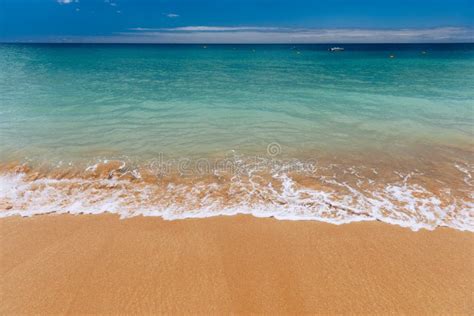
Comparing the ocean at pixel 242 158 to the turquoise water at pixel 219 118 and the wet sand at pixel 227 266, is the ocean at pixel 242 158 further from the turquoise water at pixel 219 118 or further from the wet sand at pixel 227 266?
the wet sand at pixel 227 266

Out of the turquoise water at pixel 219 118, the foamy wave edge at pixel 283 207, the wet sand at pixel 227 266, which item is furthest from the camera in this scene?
the turquoise water at pixel 219 118

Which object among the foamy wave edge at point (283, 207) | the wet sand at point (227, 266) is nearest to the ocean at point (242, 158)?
the foamy wave edge at point (283, 207)

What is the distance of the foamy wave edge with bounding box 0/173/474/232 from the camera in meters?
5.91

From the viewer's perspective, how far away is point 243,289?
4215 mm

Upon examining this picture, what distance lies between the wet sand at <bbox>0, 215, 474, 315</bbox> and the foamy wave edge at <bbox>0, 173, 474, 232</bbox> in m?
0.25

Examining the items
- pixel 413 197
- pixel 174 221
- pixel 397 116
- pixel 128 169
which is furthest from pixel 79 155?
pixel 397 116

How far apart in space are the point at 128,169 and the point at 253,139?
4.86m

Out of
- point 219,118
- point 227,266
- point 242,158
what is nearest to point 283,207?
point 227,266

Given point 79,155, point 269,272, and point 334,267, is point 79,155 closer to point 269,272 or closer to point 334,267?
point 269,272

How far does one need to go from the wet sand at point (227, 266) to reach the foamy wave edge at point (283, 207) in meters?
0.25

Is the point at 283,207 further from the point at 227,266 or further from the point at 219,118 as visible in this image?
the point at 219,118

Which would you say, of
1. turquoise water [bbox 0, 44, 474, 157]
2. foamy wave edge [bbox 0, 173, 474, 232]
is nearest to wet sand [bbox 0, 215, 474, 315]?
foamy wave edge [bbox 0, 173, 474, 232]

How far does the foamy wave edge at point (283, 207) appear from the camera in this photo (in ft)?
19.4

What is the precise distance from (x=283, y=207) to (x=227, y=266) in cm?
222
